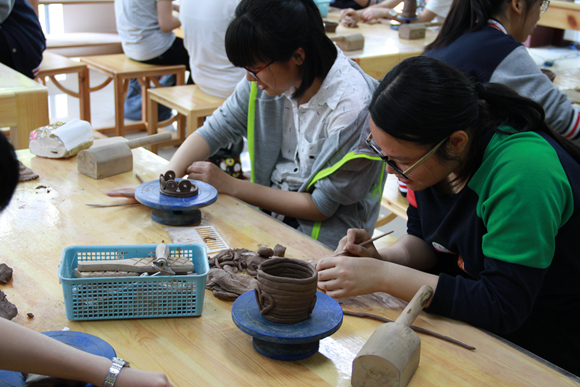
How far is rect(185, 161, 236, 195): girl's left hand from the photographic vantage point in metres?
1.93

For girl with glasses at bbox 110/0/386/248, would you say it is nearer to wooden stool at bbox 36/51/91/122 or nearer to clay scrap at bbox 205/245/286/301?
clay scrap at bbox 205/245/286/301

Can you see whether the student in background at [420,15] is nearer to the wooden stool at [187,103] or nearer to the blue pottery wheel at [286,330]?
the wooden stool at [187,103]

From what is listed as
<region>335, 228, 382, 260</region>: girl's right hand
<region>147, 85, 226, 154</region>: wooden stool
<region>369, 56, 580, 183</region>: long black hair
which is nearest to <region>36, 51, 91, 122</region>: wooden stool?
<region>147, 85, 226, 154</region>: wooden stool

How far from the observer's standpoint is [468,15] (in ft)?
7.34

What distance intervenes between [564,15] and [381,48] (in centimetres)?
204

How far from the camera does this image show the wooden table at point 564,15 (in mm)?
4590

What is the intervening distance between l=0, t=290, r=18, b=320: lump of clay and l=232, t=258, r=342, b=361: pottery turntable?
48cm

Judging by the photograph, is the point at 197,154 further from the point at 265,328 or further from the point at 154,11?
the point at 154,11

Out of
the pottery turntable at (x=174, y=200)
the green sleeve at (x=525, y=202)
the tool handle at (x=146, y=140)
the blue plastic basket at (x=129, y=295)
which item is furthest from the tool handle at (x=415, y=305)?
the tool handle at (x=146, y=140)

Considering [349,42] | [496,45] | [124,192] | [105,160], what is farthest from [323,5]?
[124,192]

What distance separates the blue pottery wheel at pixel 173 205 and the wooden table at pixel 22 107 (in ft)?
3.39

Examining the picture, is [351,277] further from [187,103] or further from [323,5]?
[323,5]

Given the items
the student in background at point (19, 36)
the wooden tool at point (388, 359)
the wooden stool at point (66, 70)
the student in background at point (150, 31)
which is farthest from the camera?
the student in background at point (150, 31)

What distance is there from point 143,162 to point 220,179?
0.40 m
